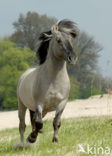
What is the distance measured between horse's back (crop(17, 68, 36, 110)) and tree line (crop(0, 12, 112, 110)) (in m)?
25.2

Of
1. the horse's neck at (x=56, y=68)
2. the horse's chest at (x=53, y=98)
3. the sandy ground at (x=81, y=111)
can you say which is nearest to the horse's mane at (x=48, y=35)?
the horse's neck at (x=56, y=68)

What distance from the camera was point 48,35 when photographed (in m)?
6.53

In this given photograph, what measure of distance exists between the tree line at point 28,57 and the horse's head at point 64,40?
85.4 ft

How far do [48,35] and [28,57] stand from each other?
28949 mm

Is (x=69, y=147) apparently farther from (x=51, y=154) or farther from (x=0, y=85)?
(x=0, y=85)

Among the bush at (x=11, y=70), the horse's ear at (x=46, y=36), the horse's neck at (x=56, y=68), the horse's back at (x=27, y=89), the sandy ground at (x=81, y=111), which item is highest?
the horse's ear at (x=46, y=36)

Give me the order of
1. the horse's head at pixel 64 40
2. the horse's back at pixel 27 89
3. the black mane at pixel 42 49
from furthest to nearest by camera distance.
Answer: the black mane at pixel 42 49 → the horse's back at pixel 27 89 → the horse's head at pixel 64 40

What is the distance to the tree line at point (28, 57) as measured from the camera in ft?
112

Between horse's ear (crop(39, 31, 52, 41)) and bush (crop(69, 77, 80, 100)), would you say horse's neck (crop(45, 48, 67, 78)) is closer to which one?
horse's ear (crop(39, 31, 52, 41))

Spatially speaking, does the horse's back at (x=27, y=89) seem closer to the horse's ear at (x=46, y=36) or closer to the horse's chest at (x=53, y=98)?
the horse's chest at (x=53, y=98)

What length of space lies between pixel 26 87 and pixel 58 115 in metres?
0.93

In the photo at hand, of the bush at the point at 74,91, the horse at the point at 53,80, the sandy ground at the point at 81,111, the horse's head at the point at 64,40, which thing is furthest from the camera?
the bush at the point at 74,91

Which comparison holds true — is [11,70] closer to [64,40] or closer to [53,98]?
[53,98]

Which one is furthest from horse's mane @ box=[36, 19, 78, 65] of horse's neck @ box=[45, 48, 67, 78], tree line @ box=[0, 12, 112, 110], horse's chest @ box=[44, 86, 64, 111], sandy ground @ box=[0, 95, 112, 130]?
tree line @ box=[0, 12, 112, 110]
